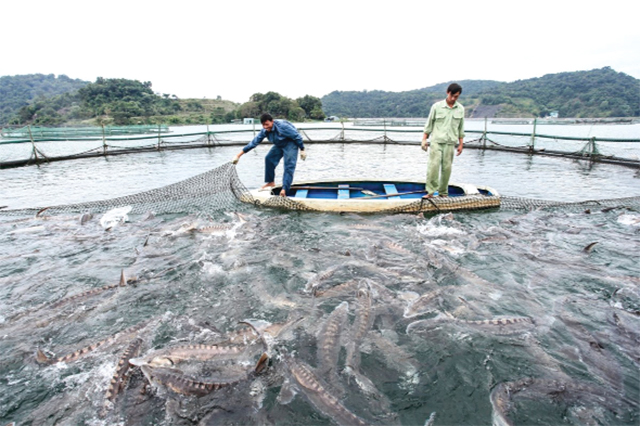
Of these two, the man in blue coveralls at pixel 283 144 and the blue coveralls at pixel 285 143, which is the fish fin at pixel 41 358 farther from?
the blue coveralls at pixel 285 143

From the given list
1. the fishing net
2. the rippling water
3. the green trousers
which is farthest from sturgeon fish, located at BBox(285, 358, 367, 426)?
the green trousers

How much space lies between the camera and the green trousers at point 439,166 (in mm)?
7941

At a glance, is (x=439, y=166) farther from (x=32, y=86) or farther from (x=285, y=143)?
(x=32, y=86)

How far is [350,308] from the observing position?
14.2 ft

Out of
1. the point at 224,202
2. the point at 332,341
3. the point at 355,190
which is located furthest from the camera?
the point at 355,190

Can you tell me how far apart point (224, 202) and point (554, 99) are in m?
84.0

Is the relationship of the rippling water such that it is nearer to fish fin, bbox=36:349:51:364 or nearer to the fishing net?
fish fin, bbox=36:349:51:364

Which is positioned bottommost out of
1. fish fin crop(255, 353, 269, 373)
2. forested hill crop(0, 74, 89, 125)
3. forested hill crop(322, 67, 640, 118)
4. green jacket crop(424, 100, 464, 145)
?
fish fin crop(255, 353, 269, 373)

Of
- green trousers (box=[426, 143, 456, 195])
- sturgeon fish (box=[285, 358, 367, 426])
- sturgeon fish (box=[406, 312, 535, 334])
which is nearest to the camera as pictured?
sturgeon fish (box=[285, 358, 367, 426])

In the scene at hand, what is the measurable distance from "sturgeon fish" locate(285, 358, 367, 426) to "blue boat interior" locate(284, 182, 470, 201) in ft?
20.4

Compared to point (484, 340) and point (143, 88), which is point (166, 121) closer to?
point (143, 88)

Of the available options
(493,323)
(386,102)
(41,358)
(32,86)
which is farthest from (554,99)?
(32,86)

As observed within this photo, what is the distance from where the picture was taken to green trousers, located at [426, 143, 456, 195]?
794cm

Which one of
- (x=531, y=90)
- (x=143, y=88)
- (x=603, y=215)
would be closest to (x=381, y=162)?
(x=603, y=215)
